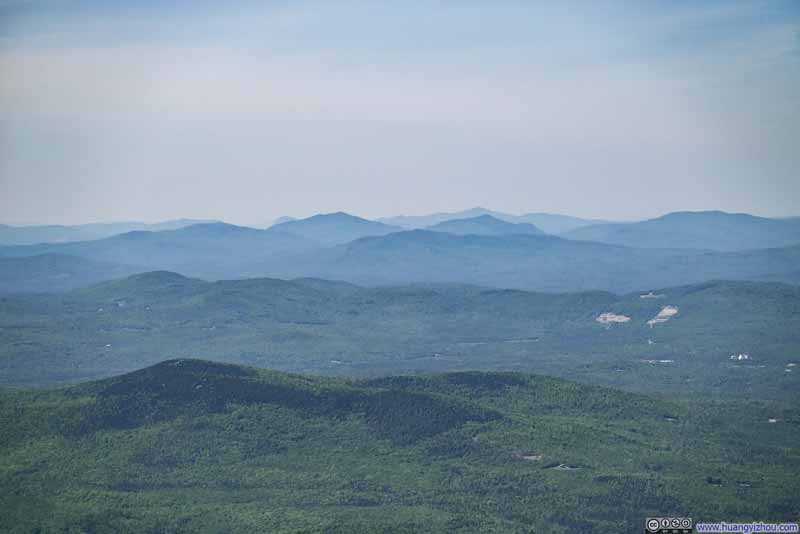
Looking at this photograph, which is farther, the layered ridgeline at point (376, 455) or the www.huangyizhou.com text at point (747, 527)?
the layered ridgeline at point (376, 455)

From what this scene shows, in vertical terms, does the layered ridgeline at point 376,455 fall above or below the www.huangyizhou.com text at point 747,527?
above

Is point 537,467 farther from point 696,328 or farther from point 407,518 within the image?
point 696,328

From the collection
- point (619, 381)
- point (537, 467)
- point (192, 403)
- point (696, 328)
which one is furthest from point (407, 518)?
point (696, 328)

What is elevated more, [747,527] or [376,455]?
[376,455]

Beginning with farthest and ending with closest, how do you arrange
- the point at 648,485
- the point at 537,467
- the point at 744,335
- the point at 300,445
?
the point at 744,335
the point at 300,445
the point at 537,467
the point at 648,485

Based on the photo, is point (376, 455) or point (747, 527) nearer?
point (747, 527)
